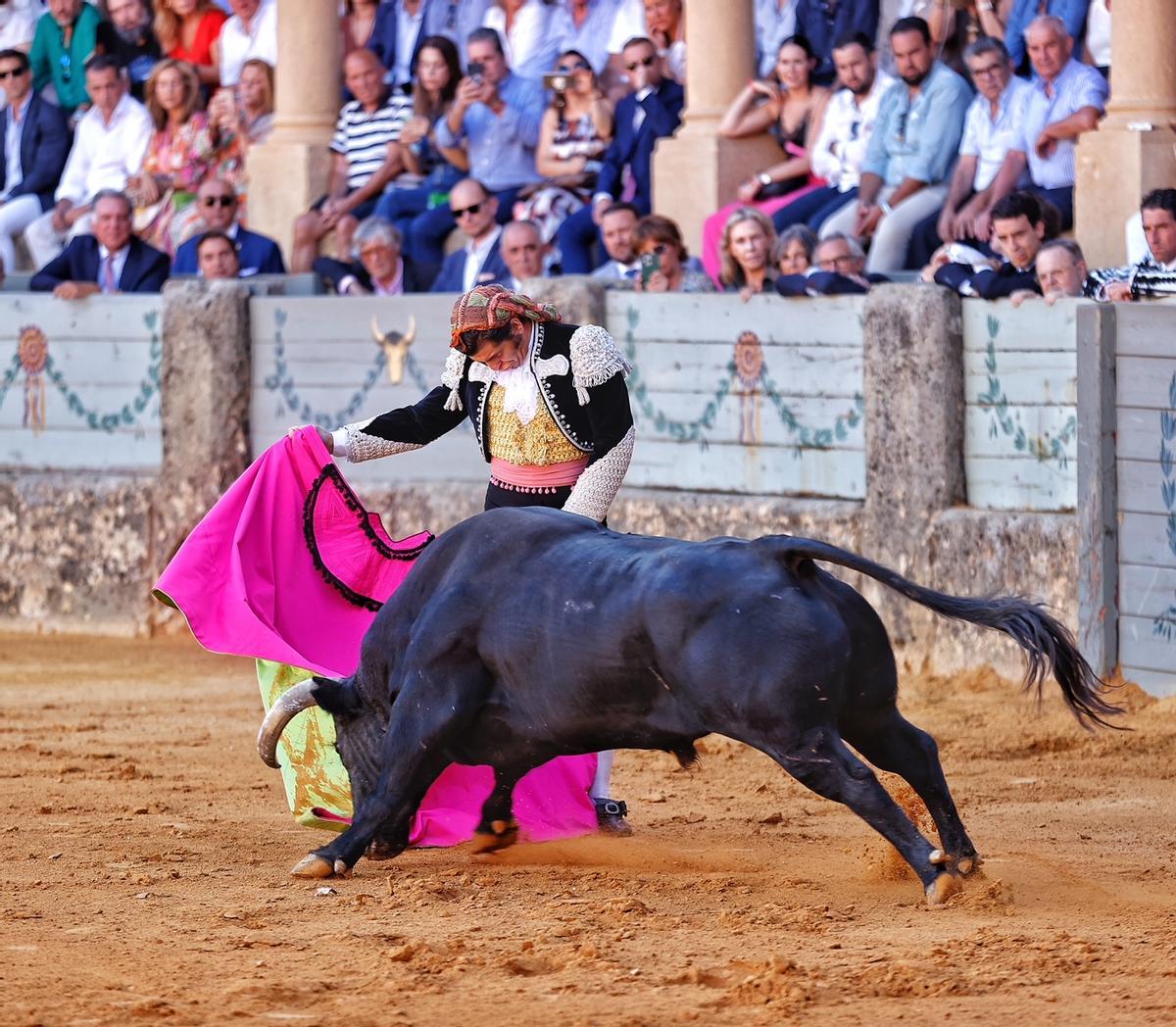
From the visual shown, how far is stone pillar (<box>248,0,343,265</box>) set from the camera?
11523 millimetres

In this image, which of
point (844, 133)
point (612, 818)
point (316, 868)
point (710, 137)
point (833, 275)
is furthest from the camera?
point (710, 137)

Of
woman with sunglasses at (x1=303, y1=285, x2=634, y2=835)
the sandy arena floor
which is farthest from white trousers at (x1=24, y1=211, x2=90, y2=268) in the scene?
woman with sunglasses at (x1=303, y1=285, x2=634, y2=835)

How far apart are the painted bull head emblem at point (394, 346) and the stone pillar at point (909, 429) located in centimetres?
224

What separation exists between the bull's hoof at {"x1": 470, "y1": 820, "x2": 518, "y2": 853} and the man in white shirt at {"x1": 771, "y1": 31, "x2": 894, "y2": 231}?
4566 millimetres

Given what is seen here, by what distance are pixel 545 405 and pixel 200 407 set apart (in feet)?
15.3

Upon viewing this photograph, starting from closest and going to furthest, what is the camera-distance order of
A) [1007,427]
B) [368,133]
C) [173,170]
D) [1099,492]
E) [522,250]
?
[1099,492], [1007,427], [522,250], [368,133], [173,170]

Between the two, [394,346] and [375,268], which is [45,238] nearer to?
[375,268]

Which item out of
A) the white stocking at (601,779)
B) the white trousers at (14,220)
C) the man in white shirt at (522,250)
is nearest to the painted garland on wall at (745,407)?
the man in white shirt at (522,250)

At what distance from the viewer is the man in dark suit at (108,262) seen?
34.9 ft

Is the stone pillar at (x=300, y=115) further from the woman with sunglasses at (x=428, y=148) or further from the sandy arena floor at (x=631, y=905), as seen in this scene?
the sandy arena floor at (x=631, y=905)

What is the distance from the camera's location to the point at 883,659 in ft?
15.9

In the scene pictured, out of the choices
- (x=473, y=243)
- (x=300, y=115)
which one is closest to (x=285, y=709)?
(x=473, y=243)

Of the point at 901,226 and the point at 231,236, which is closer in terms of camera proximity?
the point at 901,226

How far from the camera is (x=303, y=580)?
6047 millimetres
